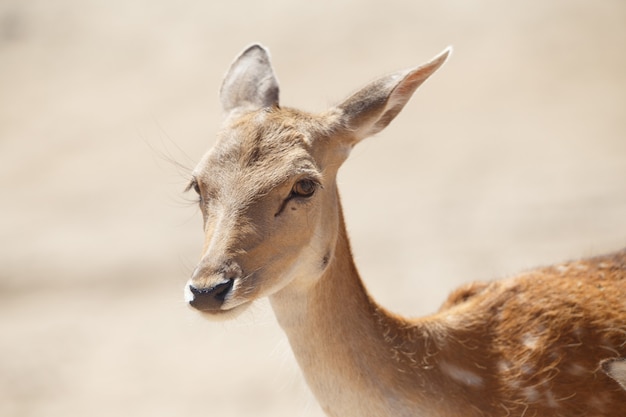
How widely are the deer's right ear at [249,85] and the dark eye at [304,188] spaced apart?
30.2 inches

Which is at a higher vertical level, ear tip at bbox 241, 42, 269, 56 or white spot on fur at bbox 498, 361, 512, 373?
ear tip at bbox 241, 42, 269, 56

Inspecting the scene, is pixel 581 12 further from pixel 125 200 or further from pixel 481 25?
pixel 125 200

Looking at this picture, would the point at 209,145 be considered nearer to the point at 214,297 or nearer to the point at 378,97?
the point at 378,97

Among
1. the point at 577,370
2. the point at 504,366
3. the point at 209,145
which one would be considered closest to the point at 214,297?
the point at 504,366

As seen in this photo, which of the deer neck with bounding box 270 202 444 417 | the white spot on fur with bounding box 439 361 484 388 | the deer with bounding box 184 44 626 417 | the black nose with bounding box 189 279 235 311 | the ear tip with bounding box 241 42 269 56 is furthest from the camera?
the ear tip with bounding box 241 42 269 56

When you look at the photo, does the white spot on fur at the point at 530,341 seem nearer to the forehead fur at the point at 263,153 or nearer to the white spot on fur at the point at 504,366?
the white spot on fur at the point at 504,366

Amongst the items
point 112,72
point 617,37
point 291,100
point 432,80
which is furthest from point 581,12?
point 112,72

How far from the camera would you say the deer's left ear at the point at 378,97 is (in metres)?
4.77

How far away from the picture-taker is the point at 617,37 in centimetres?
1636

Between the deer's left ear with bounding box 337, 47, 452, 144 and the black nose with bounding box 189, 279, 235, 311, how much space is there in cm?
116

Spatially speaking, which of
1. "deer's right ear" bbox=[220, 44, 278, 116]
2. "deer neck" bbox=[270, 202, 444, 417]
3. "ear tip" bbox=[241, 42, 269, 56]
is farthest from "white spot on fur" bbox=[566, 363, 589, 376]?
"ear tip" bbox=[241, 42, 269, 56]

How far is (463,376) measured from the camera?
4777 millimetres

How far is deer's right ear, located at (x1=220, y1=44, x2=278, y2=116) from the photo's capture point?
5.35 m

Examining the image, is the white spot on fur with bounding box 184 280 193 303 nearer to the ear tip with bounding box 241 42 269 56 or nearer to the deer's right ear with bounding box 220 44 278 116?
the deer's right ear with bounding box 220 44 278 116
